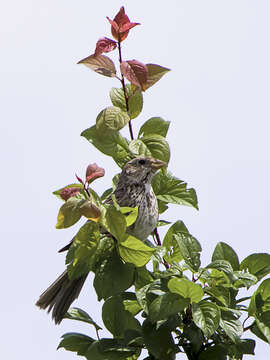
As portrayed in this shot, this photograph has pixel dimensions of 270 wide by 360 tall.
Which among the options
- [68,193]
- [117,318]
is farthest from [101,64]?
[117,318]

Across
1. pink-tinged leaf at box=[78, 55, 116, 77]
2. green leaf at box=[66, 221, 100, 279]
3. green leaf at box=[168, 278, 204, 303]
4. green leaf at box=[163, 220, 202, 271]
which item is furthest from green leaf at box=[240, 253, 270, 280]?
pink-tinged leaf at box=[78, 55, 116, 77]

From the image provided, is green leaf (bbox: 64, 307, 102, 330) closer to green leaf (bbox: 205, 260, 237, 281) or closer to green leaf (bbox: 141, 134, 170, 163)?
green leaf (bbox: 205, 260, 237, 281)

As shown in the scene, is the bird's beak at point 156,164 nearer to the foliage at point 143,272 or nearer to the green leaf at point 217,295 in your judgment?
the foliage at point 143,272

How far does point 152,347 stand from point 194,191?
3.04ft

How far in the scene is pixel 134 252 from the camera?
3186 mm

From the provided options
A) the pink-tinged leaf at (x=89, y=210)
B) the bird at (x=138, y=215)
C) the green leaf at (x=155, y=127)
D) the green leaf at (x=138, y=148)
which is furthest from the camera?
the bird at (x=138, y=215)

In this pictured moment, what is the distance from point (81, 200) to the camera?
2.97 meters

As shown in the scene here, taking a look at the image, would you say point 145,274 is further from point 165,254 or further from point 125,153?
point 125,153

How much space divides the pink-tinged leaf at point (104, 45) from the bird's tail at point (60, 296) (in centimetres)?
149

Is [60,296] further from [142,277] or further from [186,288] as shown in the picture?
[186,288]

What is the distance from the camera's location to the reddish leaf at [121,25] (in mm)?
3449

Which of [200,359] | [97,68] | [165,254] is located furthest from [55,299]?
[97,68]

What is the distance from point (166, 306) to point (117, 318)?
0.38 meters

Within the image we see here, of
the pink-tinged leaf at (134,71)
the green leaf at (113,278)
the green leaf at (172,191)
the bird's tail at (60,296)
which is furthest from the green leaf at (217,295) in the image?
the bird's tail at (60,296)
